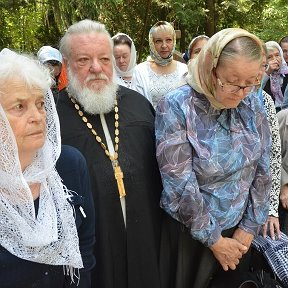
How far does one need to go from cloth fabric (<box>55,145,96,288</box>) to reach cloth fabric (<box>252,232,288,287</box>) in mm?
1162

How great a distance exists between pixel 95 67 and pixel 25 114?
937 mm

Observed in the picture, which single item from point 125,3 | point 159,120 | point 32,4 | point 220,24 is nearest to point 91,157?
point 159,120

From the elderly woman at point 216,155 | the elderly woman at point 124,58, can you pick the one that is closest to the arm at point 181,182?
the elderly woman at point 216,155

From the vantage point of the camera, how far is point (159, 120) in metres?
2.34

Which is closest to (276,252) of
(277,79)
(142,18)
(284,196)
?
(284,196)

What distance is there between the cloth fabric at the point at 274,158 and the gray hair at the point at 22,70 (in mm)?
1621

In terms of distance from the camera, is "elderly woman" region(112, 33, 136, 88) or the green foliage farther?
the green foliage

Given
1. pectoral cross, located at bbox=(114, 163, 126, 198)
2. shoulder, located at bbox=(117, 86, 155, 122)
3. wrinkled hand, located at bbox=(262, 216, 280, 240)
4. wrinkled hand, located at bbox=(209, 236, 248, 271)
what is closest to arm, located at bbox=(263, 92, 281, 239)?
wrinkled hand, located at bbox=(262, 216, 280, 240)

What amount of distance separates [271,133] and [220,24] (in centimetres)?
1137

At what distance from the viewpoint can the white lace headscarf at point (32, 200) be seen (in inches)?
61.1

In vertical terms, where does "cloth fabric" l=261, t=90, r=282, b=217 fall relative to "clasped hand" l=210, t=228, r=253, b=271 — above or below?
above

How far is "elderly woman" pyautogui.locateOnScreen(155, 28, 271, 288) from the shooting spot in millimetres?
2123

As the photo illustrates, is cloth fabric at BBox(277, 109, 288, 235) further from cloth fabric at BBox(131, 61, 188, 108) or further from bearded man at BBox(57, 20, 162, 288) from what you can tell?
cloth fabric at BBox(131, 61, 188, 108)

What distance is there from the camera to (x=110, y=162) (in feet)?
7.93
